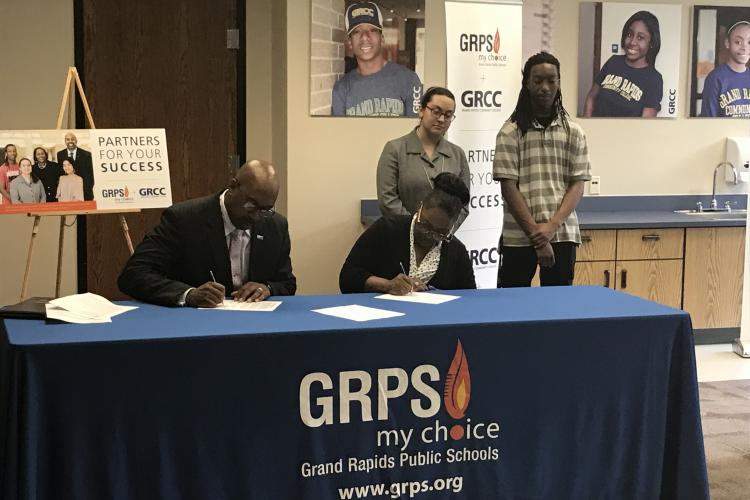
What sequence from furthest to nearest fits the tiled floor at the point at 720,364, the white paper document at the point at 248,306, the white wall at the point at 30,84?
the white wall at the point at 30,84 → the tiled floor at the point at 720,364 → the white paper document at the point at 248,306

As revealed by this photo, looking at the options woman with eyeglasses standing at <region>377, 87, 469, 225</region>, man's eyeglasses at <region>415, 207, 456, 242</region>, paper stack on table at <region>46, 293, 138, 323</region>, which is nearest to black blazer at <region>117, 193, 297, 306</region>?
paper stack on table at <region>46, 293, 138, 323</region>

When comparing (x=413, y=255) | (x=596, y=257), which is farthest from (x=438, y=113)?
(x=596, y=257)

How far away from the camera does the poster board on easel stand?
4379mm

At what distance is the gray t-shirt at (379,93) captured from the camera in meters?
5.32

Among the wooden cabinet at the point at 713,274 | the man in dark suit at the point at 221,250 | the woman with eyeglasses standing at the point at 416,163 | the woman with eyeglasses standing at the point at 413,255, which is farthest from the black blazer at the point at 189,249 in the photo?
the wooden cabinet at the point at 713,274

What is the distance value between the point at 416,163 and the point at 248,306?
151 cm

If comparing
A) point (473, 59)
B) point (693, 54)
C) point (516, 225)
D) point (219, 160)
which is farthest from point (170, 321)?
point (693, 54)

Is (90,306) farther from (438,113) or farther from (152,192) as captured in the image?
(152,192)

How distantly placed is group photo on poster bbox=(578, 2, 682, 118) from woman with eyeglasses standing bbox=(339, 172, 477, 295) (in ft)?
8.82

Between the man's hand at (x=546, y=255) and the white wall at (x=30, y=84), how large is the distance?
3066 millimetres

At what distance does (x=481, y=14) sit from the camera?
440 cm

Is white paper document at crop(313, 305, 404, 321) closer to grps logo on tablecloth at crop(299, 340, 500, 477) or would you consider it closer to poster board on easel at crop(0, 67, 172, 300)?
grps logo on tablecloth at crop(299, 340, 500, 477)

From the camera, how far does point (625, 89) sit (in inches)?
227

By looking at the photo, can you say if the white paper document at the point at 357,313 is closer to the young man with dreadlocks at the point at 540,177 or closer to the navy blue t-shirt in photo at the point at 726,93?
the young man with dreadlocks at the point at 540,177
